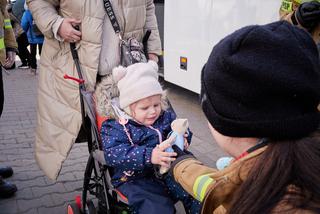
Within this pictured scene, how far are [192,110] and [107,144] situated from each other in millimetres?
4116

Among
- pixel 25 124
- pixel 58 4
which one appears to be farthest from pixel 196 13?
pixel 58 4

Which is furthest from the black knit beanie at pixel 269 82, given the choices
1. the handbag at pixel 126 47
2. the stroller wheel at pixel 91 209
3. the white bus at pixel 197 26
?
the white bus at pixel 197 26

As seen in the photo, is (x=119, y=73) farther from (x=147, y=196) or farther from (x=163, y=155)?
(x=147, y=196)

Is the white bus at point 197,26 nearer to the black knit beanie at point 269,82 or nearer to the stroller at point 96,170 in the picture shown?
the stroller at point 96,170

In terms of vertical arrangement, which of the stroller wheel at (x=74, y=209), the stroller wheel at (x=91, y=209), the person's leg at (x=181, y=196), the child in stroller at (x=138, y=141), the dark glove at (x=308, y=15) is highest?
the dark glove at (x=308, y=15)

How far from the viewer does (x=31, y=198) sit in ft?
11.0

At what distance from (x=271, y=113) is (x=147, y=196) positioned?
116 centimetres

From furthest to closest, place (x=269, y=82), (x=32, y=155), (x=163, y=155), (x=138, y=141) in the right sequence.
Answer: (x=32, y=155), (x=138, y=141), (x=163, y=155), (x=269, y=82)

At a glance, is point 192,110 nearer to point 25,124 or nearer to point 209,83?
point 25,124

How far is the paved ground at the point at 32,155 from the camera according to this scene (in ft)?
10.8

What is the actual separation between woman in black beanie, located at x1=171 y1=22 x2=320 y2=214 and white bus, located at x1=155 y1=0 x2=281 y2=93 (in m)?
3.65

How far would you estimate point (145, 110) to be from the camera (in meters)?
2.20

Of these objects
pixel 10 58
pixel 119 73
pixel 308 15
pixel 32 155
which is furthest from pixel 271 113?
pixel 32 155

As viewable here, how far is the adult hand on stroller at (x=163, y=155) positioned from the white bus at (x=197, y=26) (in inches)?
123
